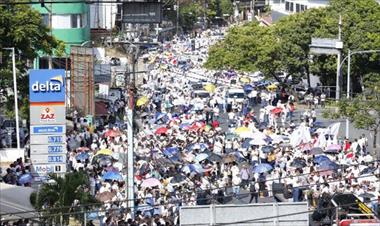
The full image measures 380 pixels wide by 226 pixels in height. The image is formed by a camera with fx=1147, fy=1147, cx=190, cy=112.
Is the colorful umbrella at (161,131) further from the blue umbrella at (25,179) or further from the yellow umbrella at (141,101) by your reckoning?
the blue umbrella at (25,179)

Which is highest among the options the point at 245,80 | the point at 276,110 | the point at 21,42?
the point at 21,42

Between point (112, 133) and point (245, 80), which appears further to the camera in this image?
point (245, 80)

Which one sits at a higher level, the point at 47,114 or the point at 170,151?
the point at 47,114

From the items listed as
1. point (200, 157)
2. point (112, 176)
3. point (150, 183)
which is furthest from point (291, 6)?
point (150, 183)

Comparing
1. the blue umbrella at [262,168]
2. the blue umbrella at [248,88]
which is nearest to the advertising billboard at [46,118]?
the blue umbrella at [262,168]

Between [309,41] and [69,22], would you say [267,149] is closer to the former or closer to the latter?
[309,41]

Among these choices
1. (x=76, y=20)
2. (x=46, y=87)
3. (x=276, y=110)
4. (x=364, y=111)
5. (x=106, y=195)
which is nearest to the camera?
(x=106, y=195)

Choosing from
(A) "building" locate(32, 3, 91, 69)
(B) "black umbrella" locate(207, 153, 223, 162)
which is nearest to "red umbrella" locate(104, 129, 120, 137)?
(B) "black umbrella" locate(207, 153, 223, 162)
